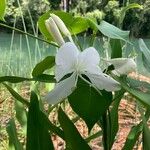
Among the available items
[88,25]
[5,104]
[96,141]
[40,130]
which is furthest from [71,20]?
[5,104]

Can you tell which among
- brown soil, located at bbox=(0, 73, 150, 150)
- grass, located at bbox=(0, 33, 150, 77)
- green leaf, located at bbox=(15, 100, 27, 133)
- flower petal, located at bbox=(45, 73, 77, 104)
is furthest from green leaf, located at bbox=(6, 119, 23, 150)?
brown soil, located at bbox=(0, 73, 150, 150)

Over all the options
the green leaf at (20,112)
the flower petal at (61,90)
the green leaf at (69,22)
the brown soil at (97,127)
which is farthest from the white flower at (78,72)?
the brown soil at (97,127)

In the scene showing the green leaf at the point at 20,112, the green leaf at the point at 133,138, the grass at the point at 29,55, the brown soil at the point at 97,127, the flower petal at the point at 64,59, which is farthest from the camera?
the grass at the point at 29,55

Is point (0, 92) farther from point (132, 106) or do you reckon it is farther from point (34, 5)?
point (34, 5)

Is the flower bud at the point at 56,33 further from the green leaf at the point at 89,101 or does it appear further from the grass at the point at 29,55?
the grass at the point at 29,55

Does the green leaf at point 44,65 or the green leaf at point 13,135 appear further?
the green leaf at point 13,135

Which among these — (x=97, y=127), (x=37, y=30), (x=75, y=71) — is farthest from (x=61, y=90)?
(x=97, y=127)
